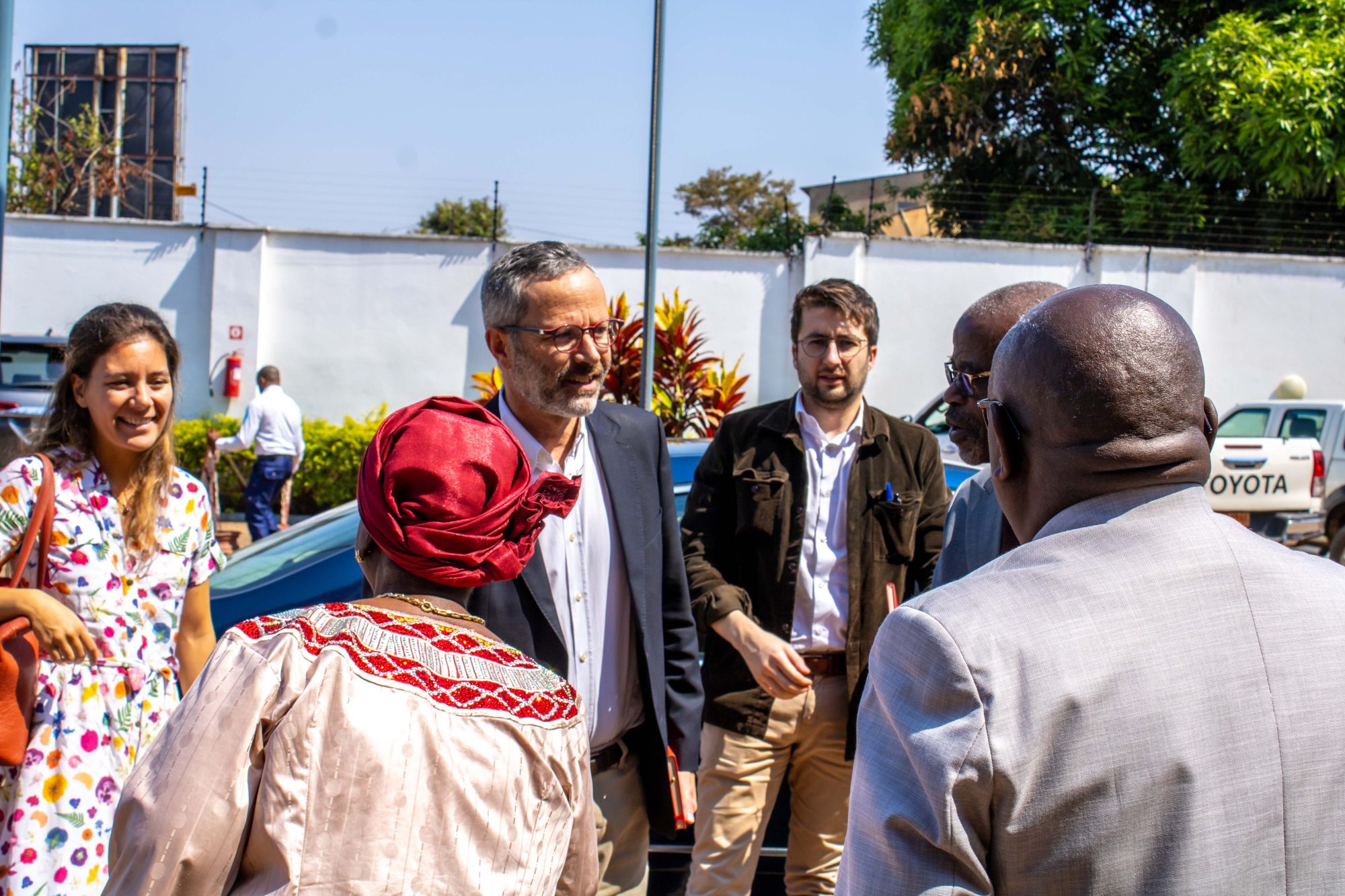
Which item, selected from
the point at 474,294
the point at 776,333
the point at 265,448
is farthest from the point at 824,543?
the point at 474,294

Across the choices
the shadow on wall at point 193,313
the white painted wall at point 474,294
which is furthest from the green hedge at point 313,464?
the white painted wall at point 474,294

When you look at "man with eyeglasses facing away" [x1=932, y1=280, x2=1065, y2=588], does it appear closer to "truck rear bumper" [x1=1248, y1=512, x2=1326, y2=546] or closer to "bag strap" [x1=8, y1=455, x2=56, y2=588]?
"bag strap" [x1=8, y1=455, x2=56, y2=588]

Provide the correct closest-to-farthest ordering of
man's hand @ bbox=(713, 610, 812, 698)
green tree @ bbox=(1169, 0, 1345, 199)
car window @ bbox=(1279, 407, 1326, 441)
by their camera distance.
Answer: man's hand @ bbox=(713, 610, 812, 698), car window @ bbox=(1279, 407, 1326, 441), green tree @ bbox=(1169, 0, 1345, 199)

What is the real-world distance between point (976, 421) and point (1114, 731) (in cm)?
136

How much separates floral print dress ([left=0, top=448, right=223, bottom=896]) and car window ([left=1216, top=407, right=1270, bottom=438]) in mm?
12637

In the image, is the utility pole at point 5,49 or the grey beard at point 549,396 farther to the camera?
the utility pole at point 5,49

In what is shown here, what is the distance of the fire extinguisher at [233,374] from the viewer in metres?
16.9

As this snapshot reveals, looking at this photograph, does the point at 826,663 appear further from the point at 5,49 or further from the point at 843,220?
the point at 843,220

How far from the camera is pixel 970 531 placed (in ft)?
8.46

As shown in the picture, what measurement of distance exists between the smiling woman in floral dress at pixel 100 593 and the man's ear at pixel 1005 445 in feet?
7.02

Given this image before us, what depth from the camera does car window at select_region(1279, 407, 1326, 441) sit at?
12.7m

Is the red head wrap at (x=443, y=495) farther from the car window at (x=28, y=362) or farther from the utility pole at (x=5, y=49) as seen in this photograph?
the car window at (x=28, y=362)

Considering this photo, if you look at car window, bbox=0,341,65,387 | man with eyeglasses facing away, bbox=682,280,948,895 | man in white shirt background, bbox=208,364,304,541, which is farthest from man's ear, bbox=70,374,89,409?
car window, bbox=0,341,65,387

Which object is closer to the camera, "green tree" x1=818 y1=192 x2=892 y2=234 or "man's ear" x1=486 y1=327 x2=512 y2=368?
"man's ear" x1=486 y1=327 x2=512 y2=368
